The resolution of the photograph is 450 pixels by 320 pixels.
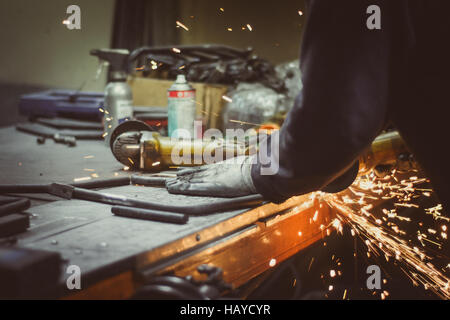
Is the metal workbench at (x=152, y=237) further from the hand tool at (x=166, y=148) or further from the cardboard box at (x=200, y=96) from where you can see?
the cardboard box at (x=200, y=96)

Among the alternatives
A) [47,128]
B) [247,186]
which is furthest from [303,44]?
[47,128]

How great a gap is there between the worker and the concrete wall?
3.23 meters

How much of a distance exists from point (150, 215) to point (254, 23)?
354 centimetres

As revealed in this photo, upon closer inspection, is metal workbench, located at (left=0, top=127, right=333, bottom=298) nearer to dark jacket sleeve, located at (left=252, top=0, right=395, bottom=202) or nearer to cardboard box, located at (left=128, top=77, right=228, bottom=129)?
dark jacket sleeve, located at (left=252, top=0, right=395, bottom=202)

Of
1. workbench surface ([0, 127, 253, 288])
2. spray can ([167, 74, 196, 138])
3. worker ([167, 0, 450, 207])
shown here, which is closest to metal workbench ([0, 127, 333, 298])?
workbench surface ([0, 127, 253, 288])

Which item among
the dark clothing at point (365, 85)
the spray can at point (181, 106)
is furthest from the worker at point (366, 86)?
the spray can at point (181, 106)

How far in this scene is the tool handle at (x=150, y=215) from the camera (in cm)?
115

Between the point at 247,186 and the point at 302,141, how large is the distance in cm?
38

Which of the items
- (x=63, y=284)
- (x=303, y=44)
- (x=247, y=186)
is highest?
(x=303, y=44)

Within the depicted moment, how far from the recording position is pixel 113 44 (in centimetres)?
429

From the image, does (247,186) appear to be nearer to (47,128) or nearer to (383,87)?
(383,87)

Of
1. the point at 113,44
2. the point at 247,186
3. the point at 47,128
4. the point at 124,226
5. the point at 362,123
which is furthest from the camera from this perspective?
the point at 113,44

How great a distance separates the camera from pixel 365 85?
97 centimetres

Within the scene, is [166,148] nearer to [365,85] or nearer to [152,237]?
[152,237]
